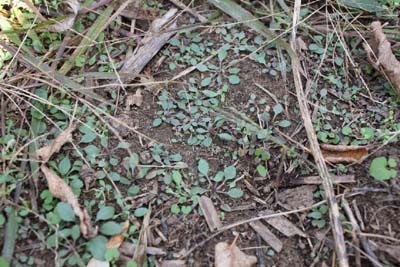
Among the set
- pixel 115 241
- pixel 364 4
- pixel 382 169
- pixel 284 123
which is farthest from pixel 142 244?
pixel 364 4

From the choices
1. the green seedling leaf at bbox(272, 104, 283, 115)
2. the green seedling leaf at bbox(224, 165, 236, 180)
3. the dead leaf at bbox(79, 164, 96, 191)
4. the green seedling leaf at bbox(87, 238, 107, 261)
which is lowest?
the green seedling leaf at bbox(87, 238, 107, 261)

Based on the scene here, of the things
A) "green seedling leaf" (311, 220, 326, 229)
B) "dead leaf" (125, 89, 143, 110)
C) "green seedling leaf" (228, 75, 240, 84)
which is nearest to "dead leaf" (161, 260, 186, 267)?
"green seedling leaf" (311, 220, 326, 229)

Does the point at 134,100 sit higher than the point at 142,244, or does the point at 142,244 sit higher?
the point at 134,100

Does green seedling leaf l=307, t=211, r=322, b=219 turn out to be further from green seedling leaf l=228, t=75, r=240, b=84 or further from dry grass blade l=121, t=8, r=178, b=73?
dry grass blade l=121, t=8, r=178, b=73

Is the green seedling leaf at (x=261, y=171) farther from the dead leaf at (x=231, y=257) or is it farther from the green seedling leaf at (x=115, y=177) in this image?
the green seedling leaf at (x=115, y=177)

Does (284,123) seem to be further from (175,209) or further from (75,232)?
(75,232)

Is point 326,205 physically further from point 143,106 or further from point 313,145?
point 143,106
